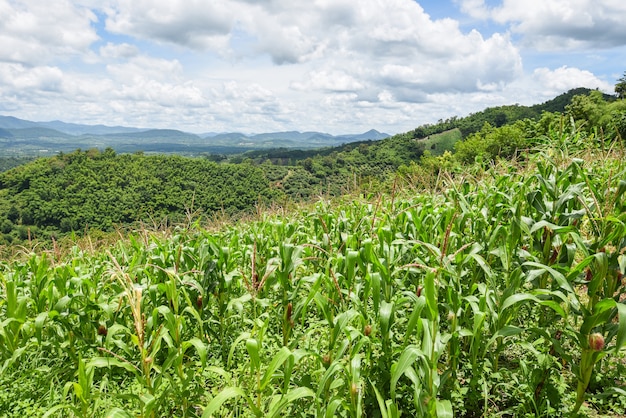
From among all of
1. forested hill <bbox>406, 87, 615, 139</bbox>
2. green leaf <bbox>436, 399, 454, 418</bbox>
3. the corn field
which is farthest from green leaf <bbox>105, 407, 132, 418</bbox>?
forested hill <bbox>406, 87, 615, 139</bbox>

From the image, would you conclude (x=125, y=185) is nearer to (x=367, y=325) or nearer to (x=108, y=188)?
(x=108, y=188)

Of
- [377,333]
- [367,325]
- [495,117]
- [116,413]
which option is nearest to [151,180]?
[377,333]

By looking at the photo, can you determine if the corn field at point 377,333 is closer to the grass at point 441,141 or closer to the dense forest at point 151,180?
the dense forest at point 151,180

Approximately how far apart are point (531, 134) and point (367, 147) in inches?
3018

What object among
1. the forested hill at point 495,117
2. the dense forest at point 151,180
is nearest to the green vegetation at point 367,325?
the dense forest at point 151,180

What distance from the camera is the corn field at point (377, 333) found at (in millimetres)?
1899

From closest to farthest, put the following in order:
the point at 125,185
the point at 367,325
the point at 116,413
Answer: the point at 116,413 → the point at 367,325 → the point at 125,185

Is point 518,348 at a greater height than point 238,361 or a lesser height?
greater

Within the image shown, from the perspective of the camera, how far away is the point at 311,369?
264 cm

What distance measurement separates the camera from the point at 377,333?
9.01ft

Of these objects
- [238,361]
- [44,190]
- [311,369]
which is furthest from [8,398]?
[44,190]

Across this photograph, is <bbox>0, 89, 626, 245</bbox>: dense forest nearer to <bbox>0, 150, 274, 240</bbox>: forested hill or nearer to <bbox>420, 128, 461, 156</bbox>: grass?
<bbox>0, 150, 274, 240</bbox>: forested hill

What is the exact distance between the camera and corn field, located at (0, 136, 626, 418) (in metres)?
1.90

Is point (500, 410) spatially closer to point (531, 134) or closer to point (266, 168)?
point (531, 134)
